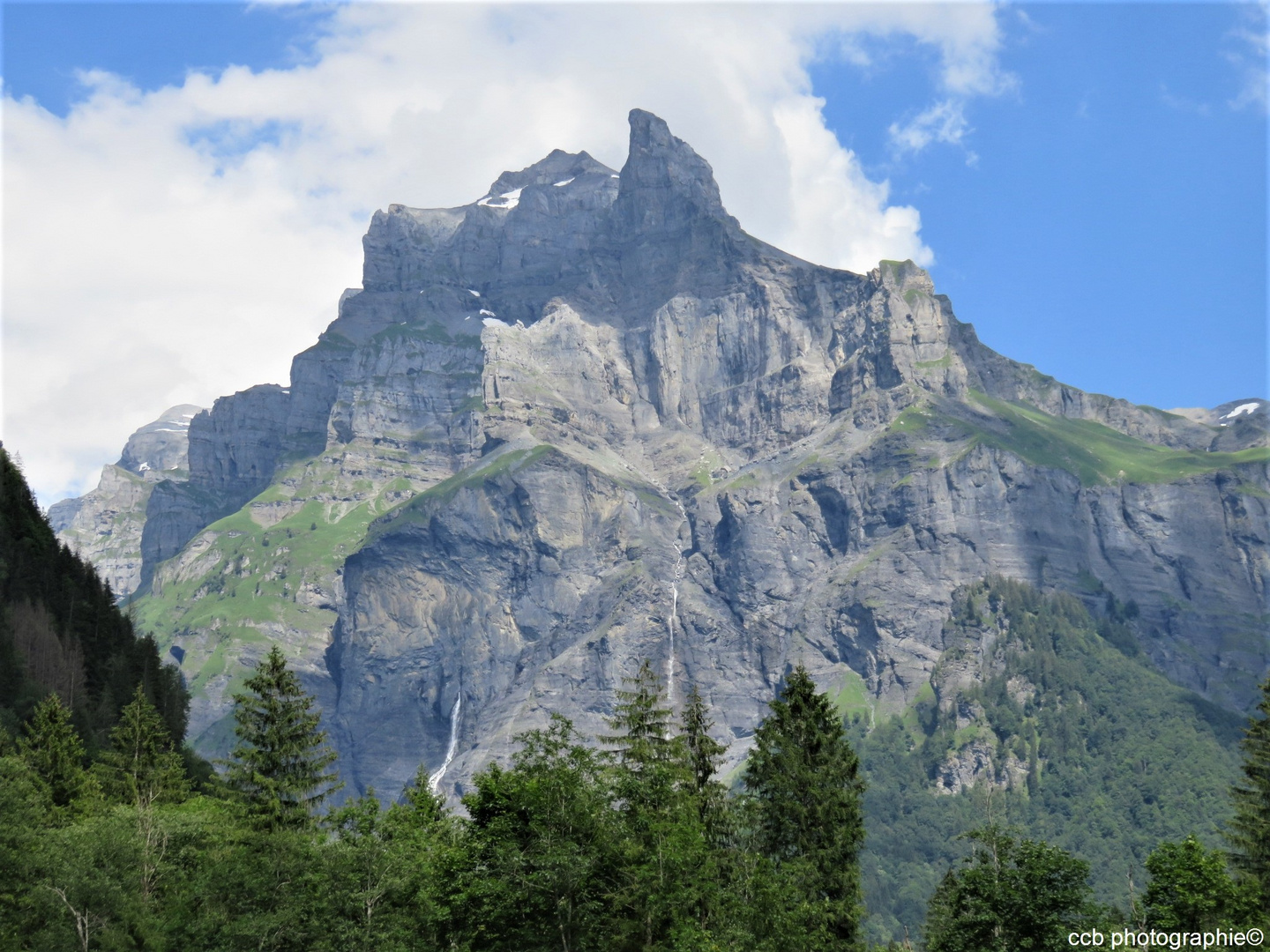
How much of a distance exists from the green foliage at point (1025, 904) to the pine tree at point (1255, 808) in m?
27.7

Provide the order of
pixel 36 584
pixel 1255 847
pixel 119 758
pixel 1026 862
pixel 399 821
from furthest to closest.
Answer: pixel 36 584, pixel 119 758, pixel 1255 847, pixel 399 821, pixel 1026 862

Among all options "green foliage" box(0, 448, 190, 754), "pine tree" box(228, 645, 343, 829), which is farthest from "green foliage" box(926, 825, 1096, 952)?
"green foliage" box(0, 448, 190, 754)

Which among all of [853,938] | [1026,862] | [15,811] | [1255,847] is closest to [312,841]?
[15,811]

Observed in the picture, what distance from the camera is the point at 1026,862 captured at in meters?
69.6

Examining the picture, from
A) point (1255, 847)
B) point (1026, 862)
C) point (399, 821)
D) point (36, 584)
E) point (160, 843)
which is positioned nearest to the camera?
point (1026, 862)

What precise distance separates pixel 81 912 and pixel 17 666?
70278 mm

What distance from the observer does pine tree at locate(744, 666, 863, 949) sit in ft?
257

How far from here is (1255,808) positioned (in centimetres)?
9700

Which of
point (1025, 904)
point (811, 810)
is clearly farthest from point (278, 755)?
point (1025, 904)

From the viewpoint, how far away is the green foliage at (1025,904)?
6756 centimetres

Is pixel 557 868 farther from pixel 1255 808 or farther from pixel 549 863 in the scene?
pixel 1255 808

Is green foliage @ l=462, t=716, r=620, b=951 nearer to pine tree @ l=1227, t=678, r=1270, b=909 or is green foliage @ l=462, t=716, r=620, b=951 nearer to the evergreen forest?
the evergreen forest

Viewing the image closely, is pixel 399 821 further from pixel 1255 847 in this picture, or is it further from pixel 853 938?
pixel 1255 847

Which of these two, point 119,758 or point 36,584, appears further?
point 36,584
